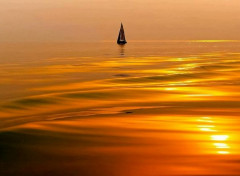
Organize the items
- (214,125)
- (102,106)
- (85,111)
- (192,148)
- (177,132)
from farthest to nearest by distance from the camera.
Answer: (102,106)
(85,111)
(214,125)
(177,132)
(192,148)

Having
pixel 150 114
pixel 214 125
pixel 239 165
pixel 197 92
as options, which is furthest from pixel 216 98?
pixel 239 165

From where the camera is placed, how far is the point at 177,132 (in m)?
16.9

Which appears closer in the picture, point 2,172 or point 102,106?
point 2,172

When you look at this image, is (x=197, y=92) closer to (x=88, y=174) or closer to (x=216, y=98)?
(x=216, y=98)

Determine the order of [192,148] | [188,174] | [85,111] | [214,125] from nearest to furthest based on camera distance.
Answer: [188,174], [192,148], [214,125], [85,111]

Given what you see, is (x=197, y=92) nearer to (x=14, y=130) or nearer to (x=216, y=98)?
(x=216, y=98)

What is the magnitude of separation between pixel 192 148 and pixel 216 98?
12403 millimetres

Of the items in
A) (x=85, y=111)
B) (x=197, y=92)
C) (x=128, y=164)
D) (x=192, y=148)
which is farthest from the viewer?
(x=197, y=92)

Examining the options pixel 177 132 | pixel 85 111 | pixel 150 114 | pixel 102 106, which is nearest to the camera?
pixel 177 132

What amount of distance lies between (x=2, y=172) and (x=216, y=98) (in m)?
16.6

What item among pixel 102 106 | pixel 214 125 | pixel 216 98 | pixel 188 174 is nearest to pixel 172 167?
pixel 188 174

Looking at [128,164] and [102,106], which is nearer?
[128,164]

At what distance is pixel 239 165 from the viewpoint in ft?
41.5

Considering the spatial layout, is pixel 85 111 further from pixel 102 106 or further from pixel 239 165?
Answer: pixel 239 165
